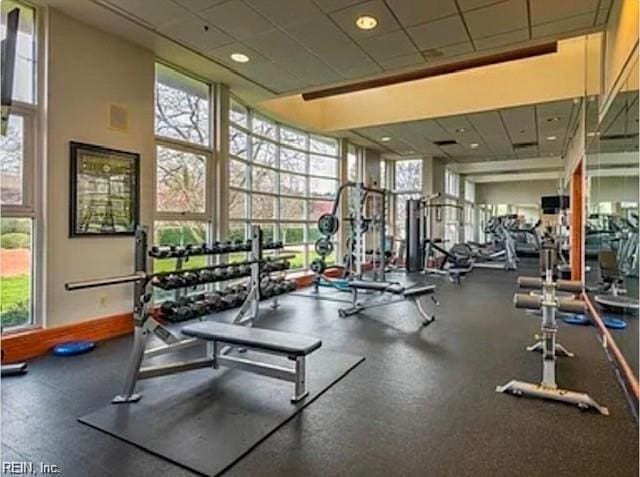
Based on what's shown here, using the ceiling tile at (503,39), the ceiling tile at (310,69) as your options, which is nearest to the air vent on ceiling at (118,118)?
the ceiling tile at (310,69)

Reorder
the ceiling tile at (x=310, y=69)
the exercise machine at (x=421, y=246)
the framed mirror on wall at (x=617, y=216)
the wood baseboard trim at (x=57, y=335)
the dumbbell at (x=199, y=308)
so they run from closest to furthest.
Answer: the framed mirror on wall at (x=617, y=216) < the wood baseboard trim at (x=57, y=335) < the dumbbell at (x=199, y=308) < the ceiling tile at (x=310, y=69) < the exercise machine at (x=421, y=246)

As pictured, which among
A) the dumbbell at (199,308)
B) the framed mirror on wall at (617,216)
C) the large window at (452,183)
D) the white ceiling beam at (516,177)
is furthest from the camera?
the white ceiling beam at (516,177)

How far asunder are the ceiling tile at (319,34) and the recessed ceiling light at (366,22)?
0.78 feet

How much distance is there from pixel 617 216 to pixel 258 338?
348 centimetres

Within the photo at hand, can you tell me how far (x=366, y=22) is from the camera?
4.24 meters

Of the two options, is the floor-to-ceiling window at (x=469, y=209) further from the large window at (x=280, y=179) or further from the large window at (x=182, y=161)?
the large window at (x=182, y=161)

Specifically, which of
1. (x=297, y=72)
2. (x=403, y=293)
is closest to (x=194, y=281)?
(x=403, y=293)

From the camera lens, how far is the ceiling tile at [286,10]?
3.86 meters

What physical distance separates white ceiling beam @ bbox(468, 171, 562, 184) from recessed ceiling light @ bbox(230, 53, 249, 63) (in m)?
13.8

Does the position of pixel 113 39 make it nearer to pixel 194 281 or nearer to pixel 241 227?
pixel 194 281

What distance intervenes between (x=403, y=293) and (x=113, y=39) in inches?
176

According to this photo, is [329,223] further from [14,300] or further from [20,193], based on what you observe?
[14,300]

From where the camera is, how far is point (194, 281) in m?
4.65

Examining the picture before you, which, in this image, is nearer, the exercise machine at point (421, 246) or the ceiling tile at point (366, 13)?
the ceiling tile at point (366, 13)
